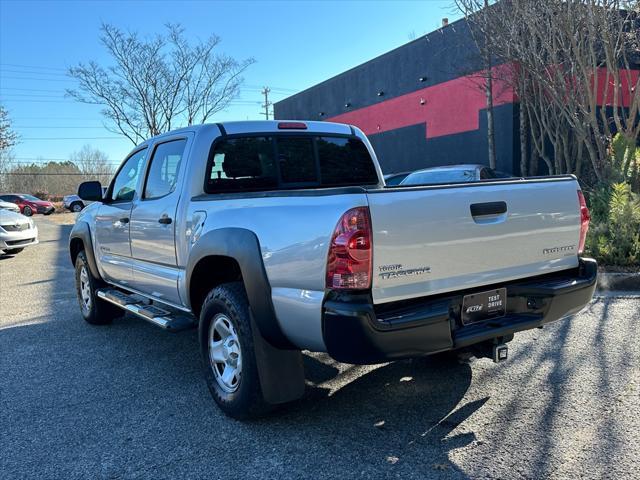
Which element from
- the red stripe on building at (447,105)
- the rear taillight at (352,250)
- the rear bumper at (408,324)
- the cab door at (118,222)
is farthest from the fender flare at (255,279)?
the red stripe on building at (447,105)

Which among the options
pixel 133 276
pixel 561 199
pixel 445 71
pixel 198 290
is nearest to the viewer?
pixel 561 199

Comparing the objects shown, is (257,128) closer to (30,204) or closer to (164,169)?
(164,169)

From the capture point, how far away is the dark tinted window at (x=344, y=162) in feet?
15.7

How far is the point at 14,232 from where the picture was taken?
41.8 ft

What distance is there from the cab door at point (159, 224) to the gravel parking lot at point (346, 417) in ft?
2.42

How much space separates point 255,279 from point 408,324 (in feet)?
3.16

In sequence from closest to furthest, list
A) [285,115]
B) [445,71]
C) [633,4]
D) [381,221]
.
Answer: [381,221], [633,4], [445,71], [285,115]

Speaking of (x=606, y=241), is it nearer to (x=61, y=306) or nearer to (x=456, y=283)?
(x=456, y=283)

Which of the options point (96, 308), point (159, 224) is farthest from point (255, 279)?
point (96, 308)

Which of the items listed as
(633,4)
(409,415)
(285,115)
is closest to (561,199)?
(409,415)

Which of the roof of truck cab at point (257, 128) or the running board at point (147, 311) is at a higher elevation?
the roof of truck cab at point (257, 128)

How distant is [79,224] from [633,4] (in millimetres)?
10155

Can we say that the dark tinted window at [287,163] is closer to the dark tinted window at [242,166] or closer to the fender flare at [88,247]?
the dark tinted window at [242,166]

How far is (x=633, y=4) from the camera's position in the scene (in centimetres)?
984
